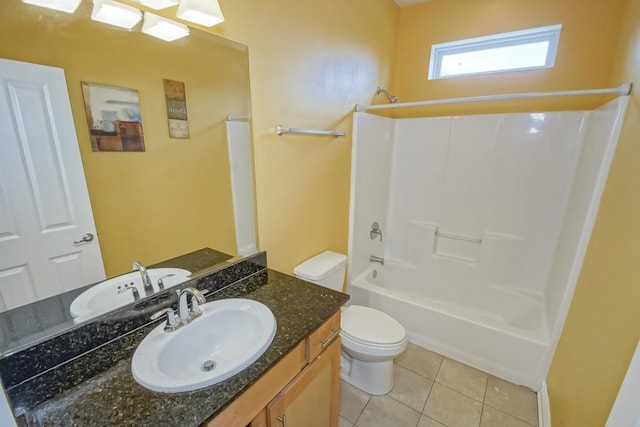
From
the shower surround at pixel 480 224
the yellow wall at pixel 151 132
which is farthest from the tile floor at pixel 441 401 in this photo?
the yellow wall at pixel 151 132

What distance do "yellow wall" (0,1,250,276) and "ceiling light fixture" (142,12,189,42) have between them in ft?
0.08

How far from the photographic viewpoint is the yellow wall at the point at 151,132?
2.64 feet

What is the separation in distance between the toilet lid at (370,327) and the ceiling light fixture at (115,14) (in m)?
1.73

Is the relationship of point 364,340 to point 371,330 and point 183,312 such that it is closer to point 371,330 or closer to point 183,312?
point 371,330

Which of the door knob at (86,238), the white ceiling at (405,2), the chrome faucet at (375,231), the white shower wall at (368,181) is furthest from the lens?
the chrome faucet at (375,231)

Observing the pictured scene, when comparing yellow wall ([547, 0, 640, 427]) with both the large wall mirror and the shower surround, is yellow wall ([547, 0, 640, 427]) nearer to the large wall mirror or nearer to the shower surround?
the shower surround

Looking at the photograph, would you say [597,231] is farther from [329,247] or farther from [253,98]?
[253,98]

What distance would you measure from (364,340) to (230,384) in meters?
1.01

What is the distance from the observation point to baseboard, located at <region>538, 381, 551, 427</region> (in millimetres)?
1503

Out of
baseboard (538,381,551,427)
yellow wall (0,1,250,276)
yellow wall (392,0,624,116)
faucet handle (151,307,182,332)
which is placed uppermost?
yellow wall (392,0,624,116)

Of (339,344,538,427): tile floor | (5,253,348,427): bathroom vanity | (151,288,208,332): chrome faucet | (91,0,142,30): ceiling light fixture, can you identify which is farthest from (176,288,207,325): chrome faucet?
(339,344,538,427): tile floor

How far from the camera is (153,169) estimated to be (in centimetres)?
104

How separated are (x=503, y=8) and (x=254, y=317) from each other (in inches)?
107

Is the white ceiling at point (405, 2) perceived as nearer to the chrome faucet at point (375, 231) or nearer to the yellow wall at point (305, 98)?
the yellow wall at point (305, 98)
